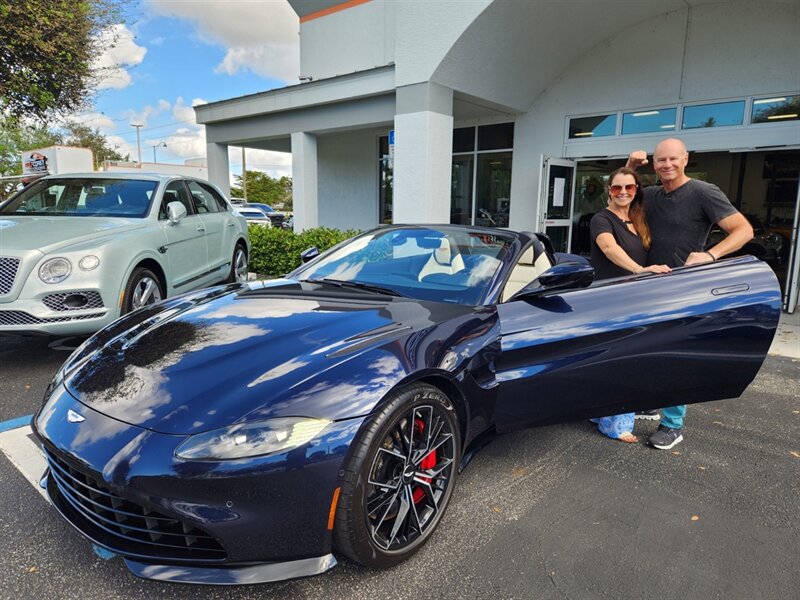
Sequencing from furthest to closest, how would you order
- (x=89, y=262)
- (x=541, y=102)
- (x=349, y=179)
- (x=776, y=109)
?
1. (x=349, y=179)
2. (x=541, y=102)
3. (x=776, y=109)
4. (x=89, y=262)

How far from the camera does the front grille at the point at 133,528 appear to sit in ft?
5.52

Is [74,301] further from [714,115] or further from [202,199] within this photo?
[714,115]

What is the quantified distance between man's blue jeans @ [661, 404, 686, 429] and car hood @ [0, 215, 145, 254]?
455 centimetres

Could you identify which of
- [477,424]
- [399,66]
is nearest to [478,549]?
[477,424]

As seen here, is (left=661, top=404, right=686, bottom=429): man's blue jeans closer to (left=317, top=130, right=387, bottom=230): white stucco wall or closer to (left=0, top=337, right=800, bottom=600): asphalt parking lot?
(left=0, top=337, right=800, bottom=600): asphalt parking lot

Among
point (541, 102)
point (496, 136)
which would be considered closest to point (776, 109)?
point (541, 102)

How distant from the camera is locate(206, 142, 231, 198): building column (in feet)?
42.9

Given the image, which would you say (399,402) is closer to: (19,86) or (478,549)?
(478,549)

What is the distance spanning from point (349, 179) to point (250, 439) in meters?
12.6

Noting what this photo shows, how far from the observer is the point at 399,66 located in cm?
834

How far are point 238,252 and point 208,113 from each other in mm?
6862

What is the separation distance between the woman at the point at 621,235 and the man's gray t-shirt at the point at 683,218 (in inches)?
3.2

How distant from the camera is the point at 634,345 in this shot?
2.56 m

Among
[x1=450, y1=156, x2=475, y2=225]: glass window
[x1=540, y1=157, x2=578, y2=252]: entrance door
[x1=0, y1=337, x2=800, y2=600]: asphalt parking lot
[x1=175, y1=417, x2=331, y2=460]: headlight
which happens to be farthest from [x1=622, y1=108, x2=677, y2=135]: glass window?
[x1=175, y1=417, x2=331, y2=460]: headlight
